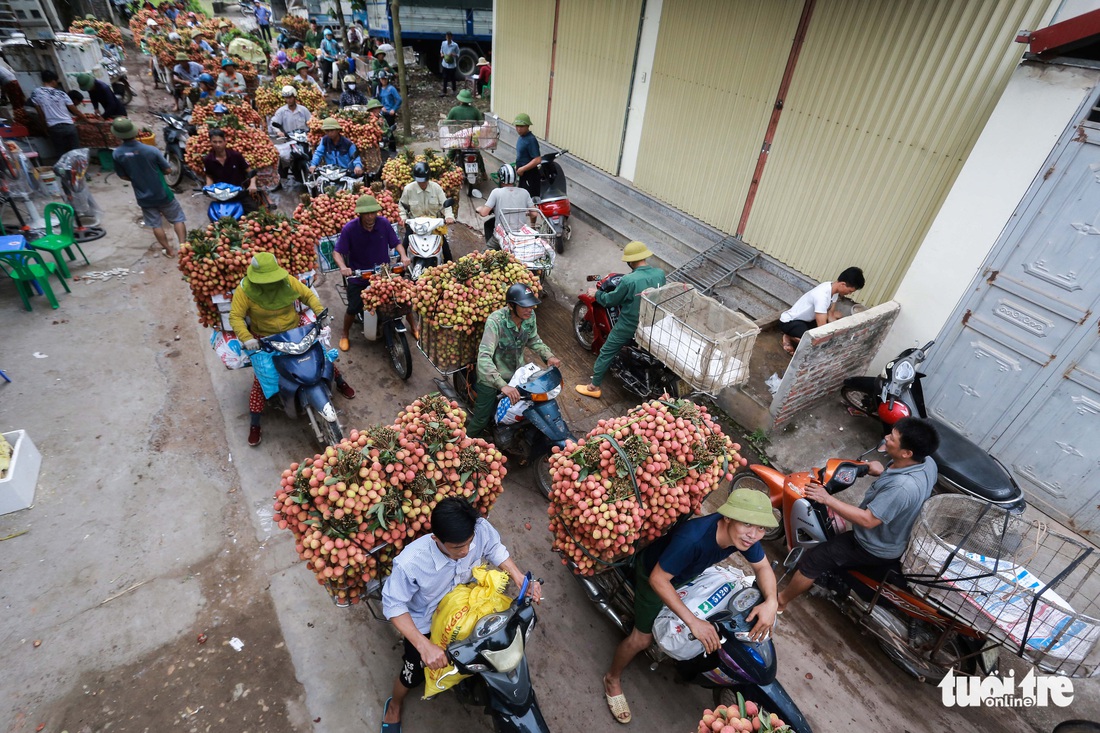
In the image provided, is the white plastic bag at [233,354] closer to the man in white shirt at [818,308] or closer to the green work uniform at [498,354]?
the green work uniform at [498,354]

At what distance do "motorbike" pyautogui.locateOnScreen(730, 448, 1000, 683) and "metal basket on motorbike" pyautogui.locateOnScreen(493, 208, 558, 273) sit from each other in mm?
4887

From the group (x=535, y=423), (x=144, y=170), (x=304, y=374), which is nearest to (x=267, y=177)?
(x=144, y=170)

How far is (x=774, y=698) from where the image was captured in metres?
3.41

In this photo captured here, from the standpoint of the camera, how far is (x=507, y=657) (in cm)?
297

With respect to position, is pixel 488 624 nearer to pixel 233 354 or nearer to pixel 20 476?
pixel 233 354

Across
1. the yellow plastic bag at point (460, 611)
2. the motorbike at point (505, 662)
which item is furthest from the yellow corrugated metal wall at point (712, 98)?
the motorbike at point (505, 662)

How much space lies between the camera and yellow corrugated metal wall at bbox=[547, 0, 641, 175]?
33.8 ft

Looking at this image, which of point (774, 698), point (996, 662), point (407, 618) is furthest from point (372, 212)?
point (996, 662)

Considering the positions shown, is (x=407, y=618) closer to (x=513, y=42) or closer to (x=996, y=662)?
(x=996, y=662)

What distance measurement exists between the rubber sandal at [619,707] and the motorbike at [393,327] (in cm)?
445

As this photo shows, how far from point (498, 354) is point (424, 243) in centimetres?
301

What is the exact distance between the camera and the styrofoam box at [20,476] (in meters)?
4.75

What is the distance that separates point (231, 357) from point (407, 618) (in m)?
4.00

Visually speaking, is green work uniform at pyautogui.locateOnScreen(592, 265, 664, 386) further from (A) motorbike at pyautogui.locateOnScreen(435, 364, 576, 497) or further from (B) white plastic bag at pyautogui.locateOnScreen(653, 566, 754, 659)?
(B) white plastic bag at pyautogui.locateOnScreen(653, 566, 754, 659)
